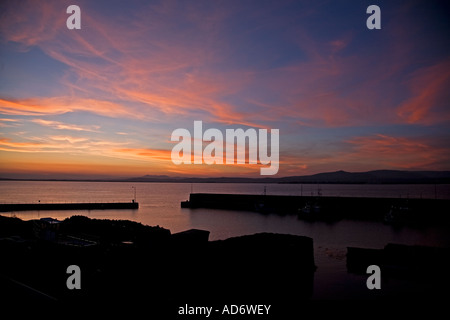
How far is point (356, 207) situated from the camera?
68.4 m

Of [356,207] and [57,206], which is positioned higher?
[356,207]

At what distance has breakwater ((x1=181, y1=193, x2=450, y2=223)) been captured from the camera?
60.1m

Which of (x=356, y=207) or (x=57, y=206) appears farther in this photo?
(x=57, y=206)

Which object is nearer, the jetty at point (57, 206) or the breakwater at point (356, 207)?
the breakwater at point (356, 207)

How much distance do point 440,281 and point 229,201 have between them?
71.0 metres

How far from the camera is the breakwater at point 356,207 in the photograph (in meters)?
60.1

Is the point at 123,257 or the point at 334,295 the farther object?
the point at 334,295

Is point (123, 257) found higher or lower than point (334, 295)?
higher

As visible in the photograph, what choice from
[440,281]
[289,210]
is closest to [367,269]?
[440,281]

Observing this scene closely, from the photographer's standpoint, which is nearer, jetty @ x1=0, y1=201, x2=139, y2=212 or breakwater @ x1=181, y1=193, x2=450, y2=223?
breakwater @ x1=181, y1=193, x2=450, y2=223
